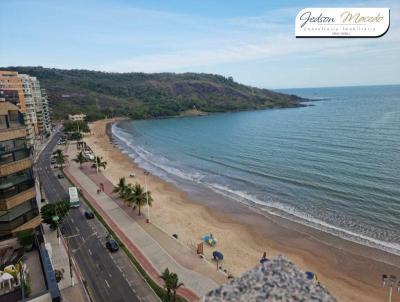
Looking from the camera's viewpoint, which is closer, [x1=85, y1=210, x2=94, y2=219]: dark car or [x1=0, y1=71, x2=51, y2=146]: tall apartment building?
[x1=85, y1=210, x2=94, y2=219]: dark car

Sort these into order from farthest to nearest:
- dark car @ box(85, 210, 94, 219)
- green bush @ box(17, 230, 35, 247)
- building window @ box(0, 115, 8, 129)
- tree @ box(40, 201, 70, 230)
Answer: dark car @ box(85, 210, 94, 219) → tree @ box(40, 201, 70, 230) → building window @ box(0, 115, 8, 129) → green bush @ box(17, 230, 35, 247)

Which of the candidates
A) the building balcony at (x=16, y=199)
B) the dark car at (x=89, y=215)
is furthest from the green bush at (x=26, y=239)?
the dark car at (x=89, y=215)

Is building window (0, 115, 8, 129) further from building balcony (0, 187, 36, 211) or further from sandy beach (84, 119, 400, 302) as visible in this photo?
sandy beach (84, 119, 400, 302)

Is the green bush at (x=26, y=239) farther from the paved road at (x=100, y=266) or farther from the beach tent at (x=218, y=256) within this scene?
the beach tent at (x=218, y=256)

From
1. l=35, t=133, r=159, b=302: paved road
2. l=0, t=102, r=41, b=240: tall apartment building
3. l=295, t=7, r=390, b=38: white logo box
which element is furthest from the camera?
l=0, t=102, r=41, b=240: tall apartment building

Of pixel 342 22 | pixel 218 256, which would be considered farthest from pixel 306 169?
pixel 342 22

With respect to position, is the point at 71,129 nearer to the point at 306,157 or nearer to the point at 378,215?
the point at 306,157

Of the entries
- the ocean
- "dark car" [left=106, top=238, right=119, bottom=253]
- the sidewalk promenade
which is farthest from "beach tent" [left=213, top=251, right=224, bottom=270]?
the ocean

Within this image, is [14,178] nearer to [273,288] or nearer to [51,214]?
[51,214]
